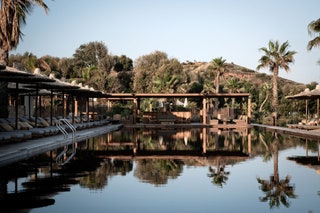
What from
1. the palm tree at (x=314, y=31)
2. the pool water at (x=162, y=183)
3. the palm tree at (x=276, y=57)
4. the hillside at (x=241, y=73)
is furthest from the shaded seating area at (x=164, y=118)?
the hillside at (x=241, y=73)

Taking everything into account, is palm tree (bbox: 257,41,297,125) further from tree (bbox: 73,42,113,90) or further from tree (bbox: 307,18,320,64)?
tree (bbox: 73,42,113,90)

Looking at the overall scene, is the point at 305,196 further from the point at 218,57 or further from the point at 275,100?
the point at 218,57

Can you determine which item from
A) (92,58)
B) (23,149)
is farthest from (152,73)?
(23,149)

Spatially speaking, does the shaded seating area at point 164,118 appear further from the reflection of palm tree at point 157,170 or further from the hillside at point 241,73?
the hillside at point 241,73

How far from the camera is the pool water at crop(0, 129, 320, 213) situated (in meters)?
5.83

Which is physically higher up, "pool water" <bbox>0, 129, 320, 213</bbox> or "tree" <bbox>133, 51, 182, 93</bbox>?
"tree" <bbox>133, 51, 182, 93</bbox>

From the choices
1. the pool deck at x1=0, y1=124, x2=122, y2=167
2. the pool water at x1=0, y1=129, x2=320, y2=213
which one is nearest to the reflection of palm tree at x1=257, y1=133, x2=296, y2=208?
the pool water at x1=0, y1=129, x2=320, y2=213

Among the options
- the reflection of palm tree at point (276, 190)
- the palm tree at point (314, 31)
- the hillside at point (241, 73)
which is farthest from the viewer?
the hillside at point (241, 73)

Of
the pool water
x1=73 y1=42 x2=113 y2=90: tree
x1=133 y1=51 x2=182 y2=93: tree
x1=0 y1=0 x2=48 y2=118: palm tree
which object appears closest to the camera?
the pool water

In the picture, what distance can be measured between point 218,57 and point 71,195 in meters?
35.3

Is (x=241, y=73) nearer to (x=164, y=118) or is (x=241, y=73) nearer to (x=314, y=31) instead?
(x=164, y=118)

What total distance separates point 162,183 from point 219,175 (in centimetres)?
167

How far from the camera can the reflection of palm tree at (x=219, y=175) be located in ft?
25.7

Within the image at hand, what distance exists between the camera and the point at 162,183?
7.65 meters
